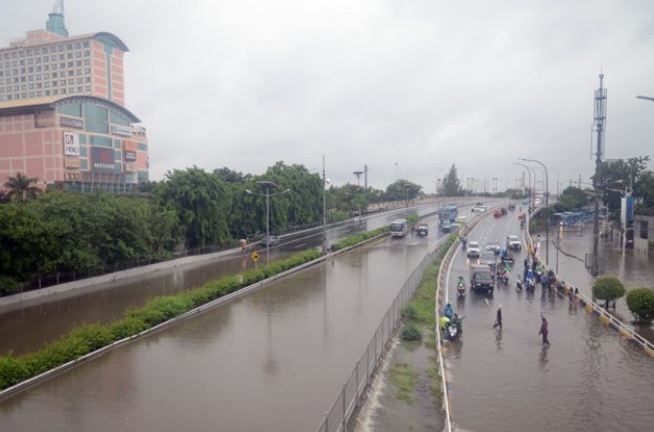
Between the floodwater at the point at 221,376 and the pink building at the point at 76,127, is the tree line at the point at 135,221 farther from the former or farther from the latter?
the pink building at the point at 76,127

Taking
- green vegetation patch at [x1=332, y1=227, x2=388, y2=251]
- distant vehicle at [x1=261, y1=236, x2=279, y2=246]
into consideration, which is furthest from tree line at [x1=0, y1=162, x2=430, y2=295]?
green vegetation patch at [x1=332, y1=227, x2=388, y2=251]

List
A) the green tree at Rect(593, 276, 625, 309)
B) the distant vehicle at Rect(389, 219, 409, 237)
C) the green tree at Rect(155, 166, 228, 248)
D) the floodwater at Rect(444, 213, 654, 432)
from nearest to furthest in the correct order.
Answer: the floodwater at Rect(444, 213, 654, 432) → the green tree at Rect(593, 276, 625, 309) → the green tree at Rect(155, 166, 228, 248) → the distant vehicle at Rect(389, 219, 409, 237)

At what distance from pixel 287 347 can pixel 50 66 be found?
12071 centimetres

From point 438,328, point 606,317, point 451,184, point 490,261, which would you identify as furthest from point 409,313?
point 451,184

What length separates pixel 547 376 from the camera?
49.2ft

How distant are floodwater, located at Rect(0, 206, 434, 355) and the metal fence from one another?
1175 cm

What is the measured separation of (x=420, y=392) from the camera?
14.3m

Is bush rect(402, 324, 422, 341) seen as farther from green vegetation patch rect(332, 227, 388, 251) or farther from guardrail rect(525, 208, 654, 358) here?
green vegetation patch rect(332, 227, 388, 251)

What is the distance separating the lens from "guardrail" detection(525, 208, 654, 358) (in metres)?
17.6

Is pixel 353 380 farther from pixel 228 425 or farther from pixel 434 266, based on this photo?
pixel 434 266

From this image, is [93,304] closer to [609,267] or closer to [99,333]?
[99,333]

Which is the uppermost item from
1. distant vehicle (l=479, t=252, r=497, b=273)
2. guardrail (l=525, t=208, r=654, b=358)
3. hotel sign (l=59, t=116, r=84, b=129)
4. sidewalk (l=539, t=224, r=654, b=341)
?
hotel sign (l=59, t=116, r=84, b=129)

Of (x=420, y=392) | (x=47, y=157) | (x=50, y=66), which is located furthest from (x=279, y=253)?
(x=50, y=66)


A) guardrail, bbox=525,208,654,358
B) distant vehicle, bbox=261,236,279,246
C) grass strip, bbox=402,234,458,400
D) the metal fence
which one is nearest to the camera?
the metal fence
